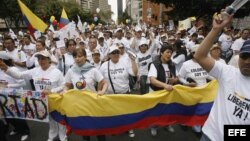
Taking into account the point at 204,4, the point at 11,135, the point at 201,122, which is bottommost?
the point at 11,135

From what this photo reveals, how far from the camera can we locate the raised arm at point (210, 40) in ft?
8.43

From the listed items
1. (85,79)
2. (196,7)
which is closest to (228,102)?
(85,79)

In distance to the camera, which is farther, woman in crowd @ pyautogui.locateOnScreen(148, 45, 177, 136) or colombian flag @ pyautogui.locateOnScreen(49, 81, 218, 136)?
woman in crowd @ pyautogui.locateOnScreen(148, 45, 177, 136)

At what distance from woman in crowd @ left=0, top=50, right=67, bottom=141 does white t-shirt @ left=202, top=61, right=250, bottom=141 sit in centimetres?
307

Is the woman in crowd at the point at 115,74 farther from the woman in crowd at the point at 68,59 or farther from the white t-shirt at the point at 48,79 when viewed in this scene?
the woman in crowd at the point at 68,59

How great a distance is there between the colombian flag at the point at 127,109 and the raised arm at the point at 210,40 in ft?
7.48

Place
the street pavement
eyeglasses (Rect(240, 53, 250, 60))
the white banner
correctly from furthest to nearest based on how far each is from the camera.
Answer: the street pavement → the white banner → eyeglasses (Rect(240, 53, 250, 60))

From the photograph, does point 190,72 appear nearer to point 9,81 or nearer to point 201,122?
point 201,122

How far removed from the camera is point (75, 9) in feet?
235

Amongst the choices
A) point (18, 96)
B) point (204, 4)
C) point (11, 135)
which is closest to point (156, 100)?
point (18, 96)

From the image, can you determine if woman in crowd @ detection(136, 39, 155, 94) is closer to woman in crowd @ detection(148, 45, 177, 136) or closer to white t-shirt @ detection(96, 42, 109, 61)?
white t-shirt @ detection(96, 42, 109, 61)

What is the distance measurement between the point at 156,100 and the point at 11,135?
10.6 feet

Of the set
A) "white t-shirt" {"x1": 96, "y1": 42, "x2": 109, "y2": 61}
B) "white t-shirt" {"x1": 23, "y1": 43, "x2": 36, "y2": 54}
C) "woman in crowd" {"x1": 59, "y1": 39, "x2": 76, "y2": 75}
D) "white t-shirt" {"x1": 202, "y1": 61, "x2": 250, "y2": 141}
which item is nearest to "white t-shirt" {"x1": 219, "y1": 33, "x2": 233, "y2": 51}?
"white t-shirt" {"x1": 96, "y1": 42, "x2": 109, "y2": 61}

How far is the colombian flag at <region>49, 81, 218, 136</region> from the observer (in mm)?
5020
